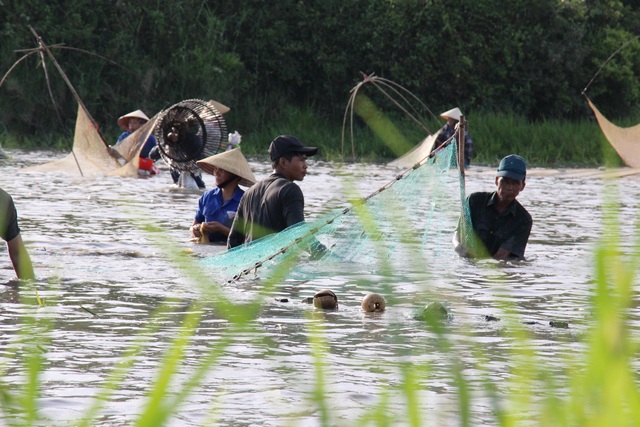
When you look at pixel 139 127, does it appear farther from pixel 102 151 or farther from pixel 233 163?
pixel 233 163

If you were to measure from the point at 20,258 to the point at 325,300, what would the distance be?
1686 mm

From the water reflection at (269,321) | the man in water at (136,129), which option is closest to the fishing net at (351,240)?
the water reflection at (269,321)

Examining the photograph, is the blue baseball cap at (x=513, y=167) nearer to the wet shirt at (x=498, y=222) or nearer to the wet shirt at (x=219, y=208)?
the wet shirt at (x=498, y=222)

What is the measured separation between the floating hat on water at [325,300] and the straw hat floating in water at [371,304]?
0.17 meters

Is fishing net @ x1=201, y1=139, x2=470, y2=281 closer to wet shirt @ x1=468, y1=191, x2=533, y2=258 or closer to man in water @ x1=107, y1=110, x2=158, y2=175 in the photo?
wet shirt @ x1=468, y1=191, x2=533, y2=258

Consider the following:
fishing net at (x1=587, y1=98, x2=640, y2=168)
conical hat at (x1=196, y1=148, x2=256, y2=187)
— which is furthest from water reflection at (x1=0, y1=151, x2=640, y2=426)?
fishing net at (x1=587, y1=98, x2=640, y2=168)

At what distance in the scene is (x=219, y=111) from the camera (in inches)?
535

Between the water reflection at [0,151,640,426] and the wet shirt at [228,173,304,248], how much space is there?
0.33 metres

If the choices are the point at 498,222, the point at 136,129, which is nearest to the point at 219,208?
the point at 498,222

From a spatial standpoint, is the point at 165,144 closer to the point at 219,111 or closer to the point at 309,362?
the point at 219,111

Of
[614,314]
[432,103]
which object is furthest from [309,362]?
[432,103]

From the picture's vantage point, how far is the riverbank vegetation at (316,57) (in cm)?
2648

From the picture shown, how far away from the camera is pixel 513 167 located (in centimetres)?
813

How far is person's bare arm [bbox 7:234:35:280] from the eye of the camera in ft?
21.6
